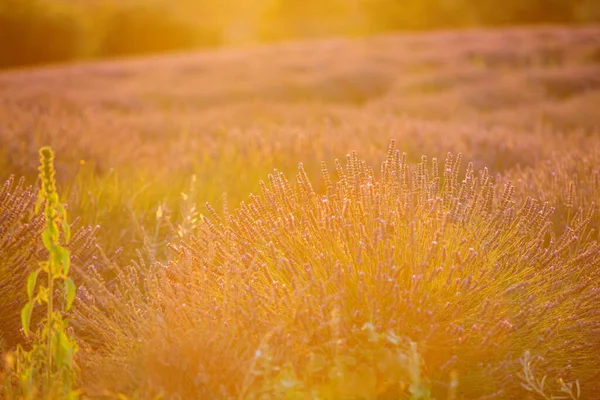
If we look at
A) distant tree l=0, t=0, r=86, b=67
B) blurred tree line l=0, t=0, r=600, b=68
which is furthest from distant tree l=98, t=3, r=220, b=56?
distant tree l=0, t=0, r=86, b=67

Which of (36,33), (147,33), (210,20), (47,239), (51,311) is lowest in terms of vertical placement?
(51,311)

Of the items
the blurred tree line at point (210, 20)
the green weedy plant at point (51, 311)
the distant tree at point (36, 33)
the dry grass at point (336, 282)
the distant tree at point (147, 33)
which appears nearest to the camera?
the green weedy plant at point (51, 311)

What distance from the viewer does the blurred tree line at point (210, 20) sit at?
962 inches

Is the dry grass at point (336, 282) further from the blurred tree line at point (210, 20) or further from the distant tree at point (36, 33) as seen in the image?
the blurred tree line at point (210, 20)

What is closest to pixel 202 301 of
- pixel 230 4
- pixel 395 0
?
pixel 395 0

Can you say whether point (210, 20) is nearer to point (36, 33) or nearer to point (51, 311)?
point (36, 33)

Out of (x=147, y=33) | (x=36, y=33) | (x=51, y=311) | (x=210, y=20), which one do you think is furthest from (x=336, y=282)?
(x=210, y=20)

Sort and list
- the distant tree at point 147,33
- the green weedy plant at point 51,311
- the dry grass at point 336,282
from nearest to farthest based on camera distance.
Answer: the green weedy plant at point 51,311 < the dry grass at point 336,282 < the distant tree at point 147,33

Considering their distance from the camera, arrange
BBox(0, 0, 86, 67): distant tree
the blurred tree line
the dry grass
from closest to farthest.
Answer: the dry grass
BBox(0, 0, 86, 67): distant tree
the blurred tree line

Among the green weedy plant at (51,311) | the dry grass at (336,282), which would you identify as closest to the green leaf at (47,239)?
the green weedy plant at (51,311)

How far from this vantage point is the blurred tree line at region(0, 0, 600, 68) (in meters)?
24.4

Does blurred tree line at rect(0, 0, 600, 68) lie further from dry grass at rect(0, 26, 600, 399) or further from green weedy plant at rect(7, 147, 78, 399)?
green weedy plant at rect(7, 147, 78, 399)

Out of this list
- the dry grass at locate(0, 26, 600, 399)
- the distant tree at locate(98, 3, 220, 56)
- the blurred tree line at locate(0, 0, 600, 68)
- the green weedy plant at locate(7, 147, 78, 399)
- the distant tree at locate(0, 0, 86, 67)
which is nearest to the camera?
the green weedy plant at locate(7, 147, 78, 399)

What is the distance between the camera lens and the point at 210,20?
29.3 m
